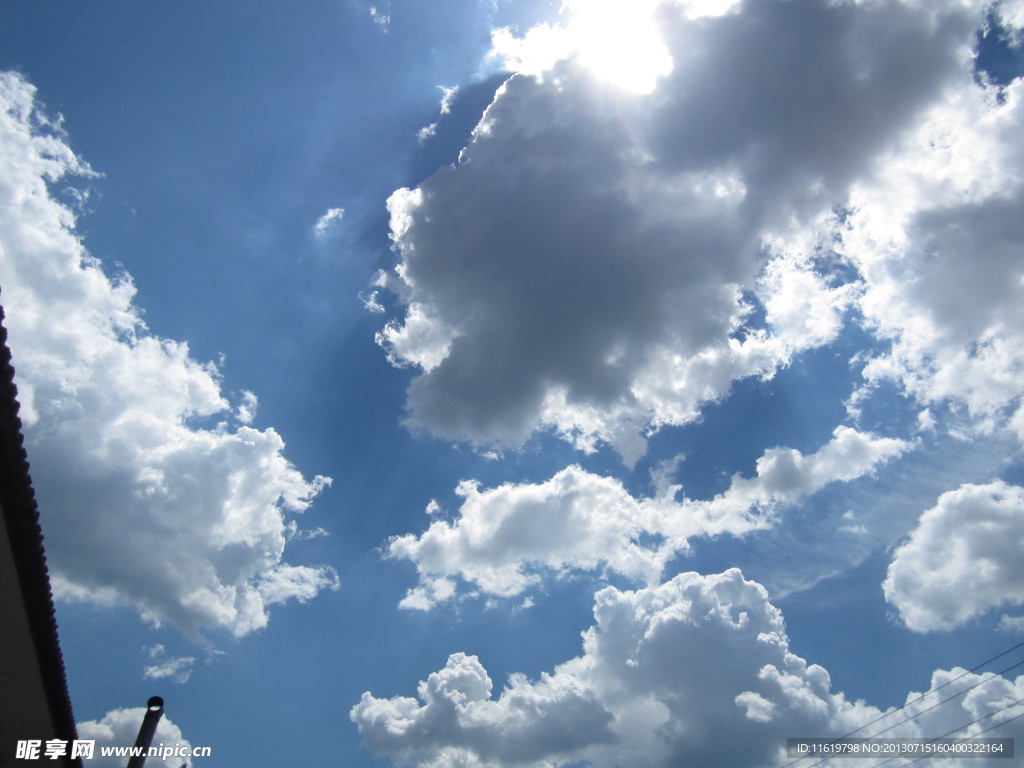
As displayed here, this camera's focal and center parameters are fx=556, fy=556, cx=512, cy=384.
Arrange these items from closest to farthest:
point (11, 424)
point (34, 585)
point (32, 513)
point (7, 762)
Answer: point (11, 424) → point (32, 513) → point (34, 585) → point (7, 762)

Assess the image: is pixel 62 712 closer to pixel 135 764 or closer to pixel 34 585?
pixel 135 764

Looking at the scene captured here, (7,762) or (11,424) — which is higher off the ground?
(11,424)

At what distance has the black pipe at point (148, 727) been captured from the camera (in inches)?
522

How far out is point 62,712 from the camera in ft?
49.2

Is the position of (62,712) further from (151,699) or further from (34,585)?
(34,585)

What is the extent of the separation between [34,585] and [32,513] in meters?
2.26

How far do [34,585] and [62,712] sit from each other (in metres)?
5.19

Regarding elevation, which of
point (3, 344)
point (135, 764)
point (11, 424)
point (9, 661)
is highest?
point (3, 344)

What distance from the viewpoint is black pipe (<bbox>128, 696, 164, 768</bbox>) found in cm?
1327

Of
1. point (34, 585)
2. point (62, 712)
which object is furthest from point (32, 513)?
point (62, 712)

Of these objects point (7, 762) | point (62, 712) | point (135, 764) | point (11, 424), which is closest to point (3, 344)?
point (11, 424)

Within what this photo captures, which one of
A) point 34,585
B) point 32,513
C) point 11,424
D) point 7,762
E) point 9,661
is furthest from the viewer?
point 7,762

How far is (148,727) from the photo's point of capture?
13477 mm

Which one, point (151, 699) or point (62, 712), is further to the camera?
point (62, 712)
